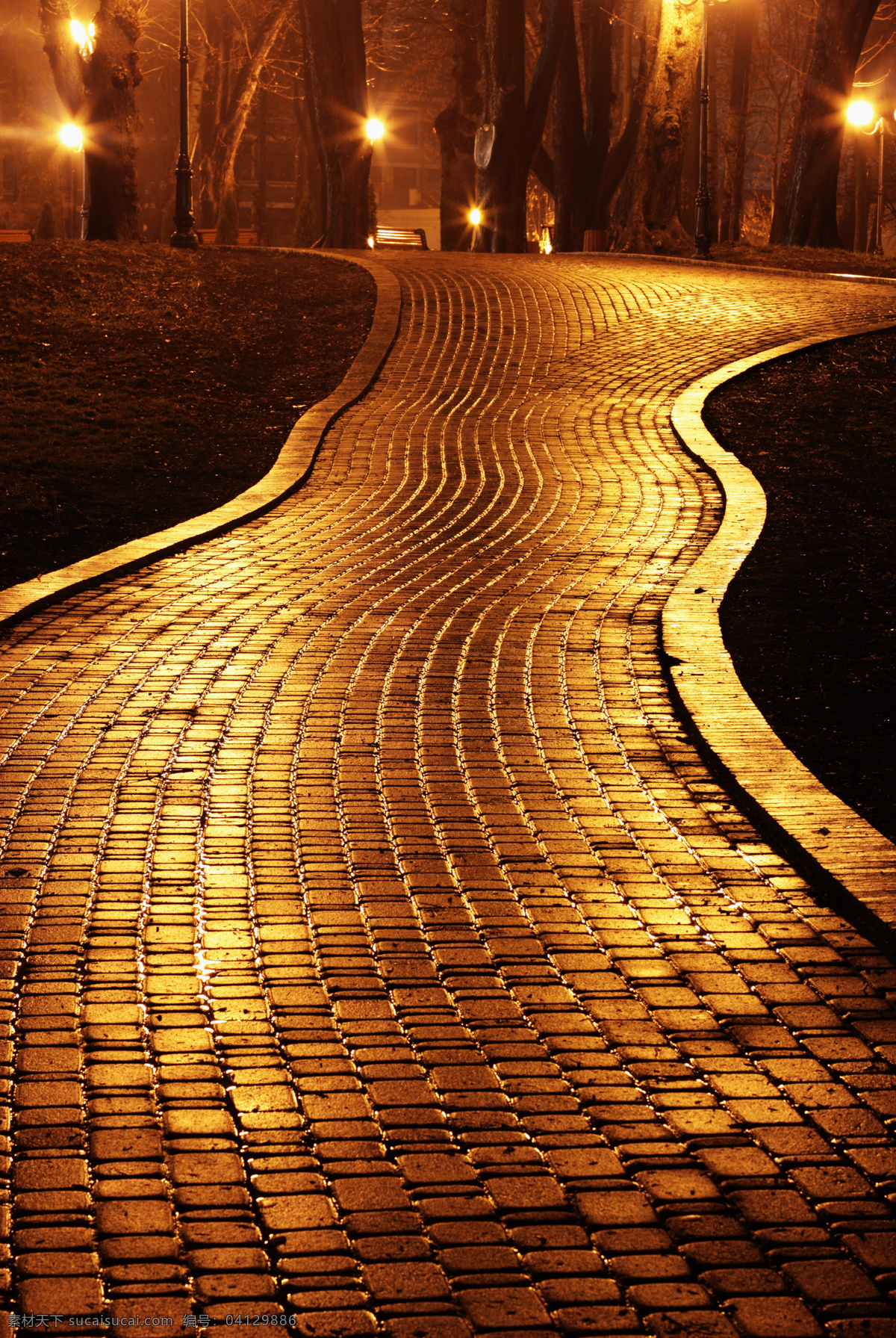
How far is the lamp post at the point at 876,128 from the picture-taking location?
1223 inches

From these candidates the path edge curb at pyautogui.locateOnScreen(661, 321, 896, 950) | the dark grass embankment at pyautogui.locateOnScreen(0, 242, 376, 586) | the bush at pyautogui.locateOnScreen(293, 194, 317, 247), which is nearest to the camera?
the path edge curb at pyautogui.locateOnScreen(661, 321, 896, 950)

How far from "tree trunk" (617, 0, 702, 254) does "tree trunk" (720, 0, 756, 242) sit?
26.6 feet

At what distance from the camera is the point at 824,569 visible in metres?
9.53

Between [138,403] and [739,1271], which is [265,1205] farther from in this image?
[138,403]

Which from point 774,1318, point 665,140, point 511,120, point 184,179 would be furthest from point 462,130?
point 774,1318

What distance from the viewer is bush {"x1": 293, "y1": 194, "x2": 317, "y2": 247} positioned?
108 feet

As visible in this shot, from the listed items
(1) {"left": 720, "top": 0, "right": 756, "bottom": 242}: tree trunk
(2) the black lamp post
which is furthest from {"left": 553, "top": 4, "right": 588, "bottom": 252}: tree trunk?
(2) the black lamp post

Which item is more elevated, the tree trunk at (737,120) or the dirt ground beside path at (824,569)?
the tree trunk at (737,120)

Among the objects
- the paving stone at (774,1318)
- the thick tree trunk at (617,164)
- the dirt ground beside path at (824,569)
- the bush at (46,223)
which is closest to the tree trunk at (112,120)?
the bush at (46,223)

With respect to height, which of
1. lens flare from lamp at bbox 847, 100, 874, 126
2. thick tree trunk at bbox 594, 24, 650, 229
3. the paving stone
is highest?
lens flare from lamp at bbox 847, 100, 874, 126

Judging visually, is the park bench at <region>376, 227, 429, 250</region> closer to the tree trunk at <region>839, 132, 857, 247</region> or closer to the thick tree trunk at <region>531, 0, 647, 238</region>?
the thick tree trunk at <region>531, 0, 647, 238</region>

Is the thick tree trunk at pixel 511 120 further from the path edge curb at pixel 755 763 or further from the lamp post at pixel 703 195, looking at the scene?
the path edge curb at pixel 755 763

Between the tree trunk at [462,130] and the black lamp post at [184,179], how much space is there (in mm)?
12534

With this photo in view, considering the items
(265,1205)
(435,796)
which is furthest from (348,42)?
(265,1205)
